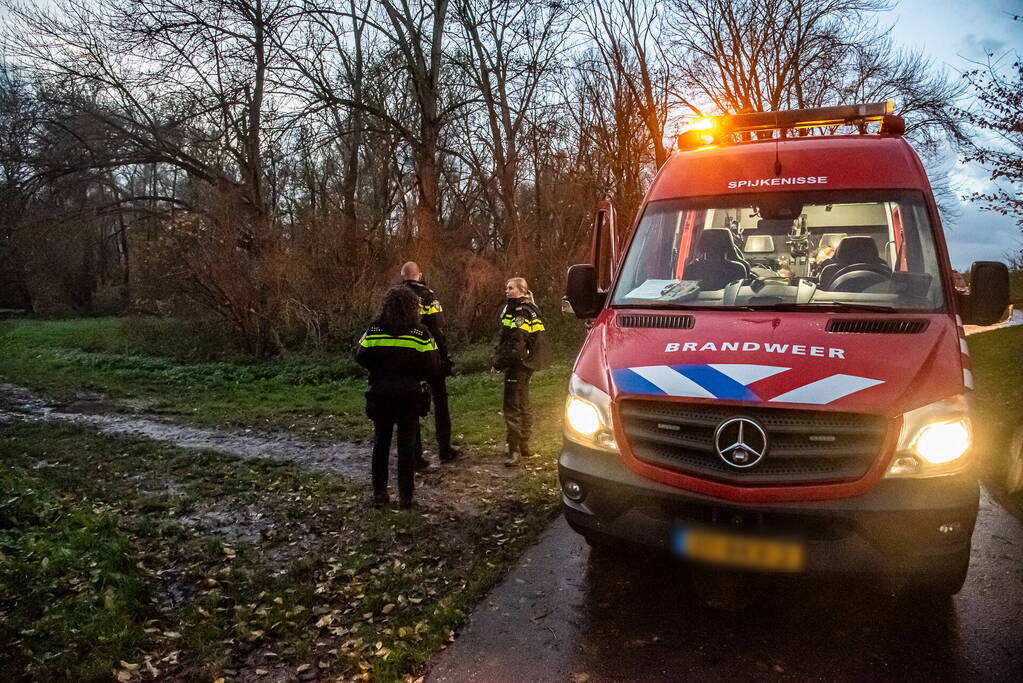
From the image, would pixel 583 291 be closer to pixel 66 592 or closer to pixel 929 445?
pixel 929 445

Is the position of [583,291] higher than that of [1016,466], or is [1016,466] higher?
[583,291]

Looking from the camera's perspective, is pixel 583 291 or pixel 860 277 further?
pixel 583 291

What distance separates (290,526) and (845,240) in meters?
4.71

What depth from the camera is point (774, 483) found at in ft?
11.3

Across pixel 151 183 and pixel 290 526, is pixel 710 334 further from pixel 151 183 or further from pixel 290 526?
pixel 151 183

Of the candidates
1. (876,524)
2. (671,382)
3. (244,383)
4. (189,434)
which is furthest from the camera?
(244,383)

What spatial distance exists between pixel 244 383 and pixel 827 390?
1444 cm

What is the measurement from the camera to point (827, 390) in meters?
3.46

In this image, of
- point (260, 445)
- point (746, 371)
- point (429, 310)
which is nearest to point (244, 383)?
point (260, 445)

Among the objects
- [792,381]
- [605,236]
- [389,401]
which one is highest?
[605,236]

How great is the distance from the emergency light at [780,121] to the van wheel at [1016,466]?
10.0ft

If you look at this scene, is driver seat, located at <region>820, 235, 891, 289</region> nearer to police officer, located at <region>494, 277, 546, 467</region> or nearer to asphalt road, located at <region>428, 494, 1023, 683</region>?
asphalt road, located at <region>428, 494, 1023, 683</region>

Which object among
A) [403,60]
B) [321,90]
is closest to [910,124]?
[403,60]

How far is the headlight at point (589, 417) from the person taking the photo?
388 centimetres
